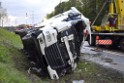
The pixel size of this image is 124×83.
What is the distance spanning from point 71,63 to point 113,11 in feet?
46.9

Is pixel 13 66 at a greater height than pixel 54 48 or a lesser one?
lesser

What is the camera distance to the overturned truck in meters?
11.0

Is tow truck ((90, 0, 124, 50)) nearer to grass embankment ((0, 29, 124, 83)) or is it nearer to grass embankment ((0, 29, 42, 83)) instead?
grass embankment ((0, 29, 124, 83))

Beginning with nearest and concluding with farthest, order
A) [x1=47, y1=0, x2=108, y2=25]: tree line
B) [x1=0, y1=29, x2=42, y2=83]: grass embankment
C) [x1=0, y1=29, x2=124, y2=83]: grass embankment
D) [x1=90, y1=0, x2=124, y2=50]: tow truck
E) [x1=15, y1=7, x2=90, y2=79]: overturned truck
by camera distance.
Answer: [x1=0, y1=29, x2=42, y2=83]: grass embankment → [x1=0, y1=29, x2=124, y2=83]: grass embankment → [x1=15, y1=7, x2=90, y2=79]: overturned truck → [x1=90, y1=0, x2=124, y2=50]: tow truck → [x1=47, y1=0, x2=108, y2=25]: tree line

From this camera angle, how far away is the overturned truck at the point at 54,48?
1097 cm

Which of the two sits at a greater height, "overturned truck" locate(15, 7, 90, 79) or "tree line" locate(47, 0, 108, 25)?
"overturned truck" locate(15, 7, 90, 79)

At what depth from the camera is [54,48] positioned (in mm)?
11195

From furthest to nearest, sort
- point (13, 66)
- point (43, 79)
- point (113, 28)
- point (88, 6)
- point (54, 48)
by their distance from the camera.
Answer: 1. point (88, 6)
2. point (113, 28)
3. point (54, 48)
4. point (13, 66)
5. point (43, 79)

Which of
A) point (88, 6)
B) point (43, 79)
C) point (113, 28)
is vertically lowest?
point (88, 6)

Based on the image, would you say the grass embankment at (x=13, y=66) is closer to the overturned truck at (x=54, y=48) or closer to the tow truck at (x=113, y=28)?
the overturned truck at (x=54, y=48)

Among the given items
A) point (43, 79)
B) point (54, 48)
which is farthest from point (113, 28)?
point (43, 79)

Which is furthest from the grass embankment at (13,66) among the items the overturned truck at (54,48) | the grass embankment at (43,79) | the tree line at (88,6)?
the tree line at (88,6)

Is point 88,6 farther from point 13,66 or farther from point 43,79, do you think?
point 43,79

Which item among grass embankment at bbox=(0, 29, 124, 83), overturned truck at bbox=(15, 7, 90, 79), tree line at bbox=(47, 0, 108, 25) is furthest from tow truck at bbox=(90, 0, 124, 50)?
tree line at bbox=(47, 0, 108, 25)
